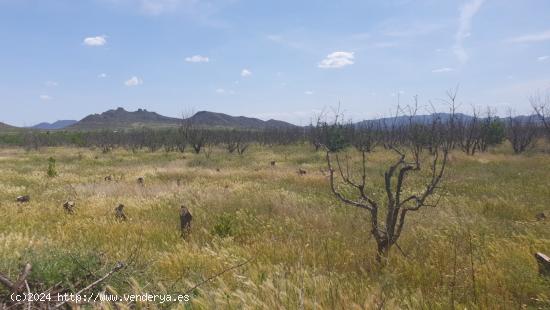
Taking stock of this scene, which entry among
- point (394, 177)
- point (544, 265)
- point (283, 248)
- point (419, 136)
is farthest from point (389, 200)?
point (419, 136)

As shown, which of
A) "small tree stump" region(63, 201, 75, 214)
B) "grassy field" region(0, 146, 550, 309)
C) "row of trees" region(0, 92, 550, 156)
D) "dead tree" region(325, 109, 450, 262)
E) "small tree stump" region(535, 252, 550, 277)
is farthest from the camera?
"row of trees" region(0, 92, 550, 156)

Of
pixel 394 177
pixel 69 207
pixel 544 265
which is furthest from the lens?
pixel 394 177

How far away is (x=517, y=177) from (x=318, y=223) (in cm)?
1250

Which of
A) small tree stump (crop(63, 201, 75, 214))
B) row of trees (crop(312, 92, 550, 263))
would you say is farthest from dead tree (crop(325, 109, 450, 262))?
small tree stump (crop(63, 201, 75, 214))

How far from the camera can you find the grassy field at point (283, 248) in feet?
11.0

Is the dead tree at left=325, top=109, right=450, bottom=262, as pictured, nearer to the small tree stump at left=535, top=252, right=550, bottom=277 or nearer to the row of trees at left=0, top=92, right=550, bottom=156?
the small tree stump at left=535, top=252, right=550, bottom=277

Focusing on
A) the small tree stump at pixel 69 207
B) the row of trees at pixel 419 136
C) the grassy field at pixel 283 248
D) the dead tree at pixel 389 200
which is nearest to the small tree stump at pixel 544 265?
the grassy field at pixel 283 248

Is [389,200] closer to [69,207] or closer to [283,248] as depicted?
[283,248]

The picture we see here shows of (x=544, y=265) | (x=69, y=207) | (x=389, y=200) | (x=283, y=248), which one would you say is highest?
(x=389, y=200)

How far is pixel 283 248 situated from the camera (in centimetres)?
514

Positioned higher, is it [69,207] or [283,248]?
[283,248]

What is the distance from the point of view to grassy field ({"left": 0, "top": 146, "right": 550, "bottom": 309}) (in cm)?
335

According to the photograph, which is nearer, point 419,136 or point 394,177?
point 394,177

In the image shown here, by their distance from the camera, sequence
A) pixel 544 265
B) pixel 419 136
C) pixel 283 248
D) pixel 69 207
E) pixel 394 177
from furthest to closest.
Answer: pixel 419 136
pixel 394 177
pixel 69 207
pixel 283 248
pixel 544 265
